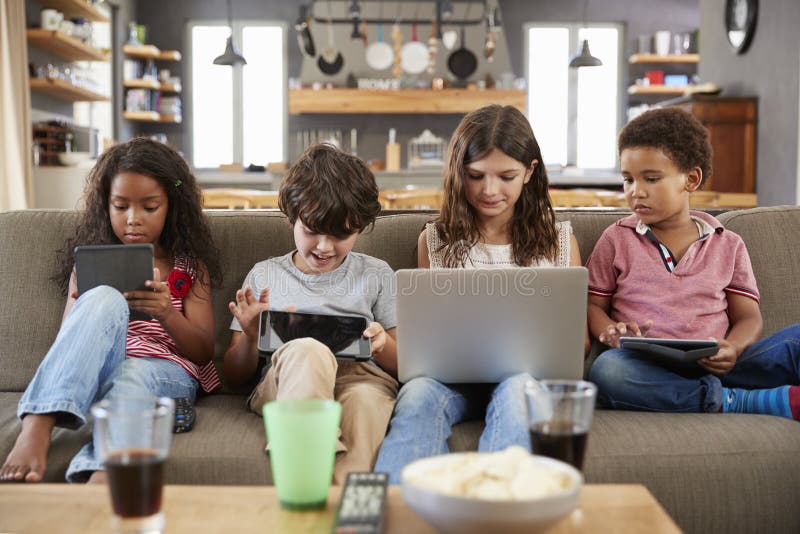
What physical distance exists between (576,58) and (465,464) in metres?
5.44

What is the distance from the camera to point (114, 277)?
1.56 m

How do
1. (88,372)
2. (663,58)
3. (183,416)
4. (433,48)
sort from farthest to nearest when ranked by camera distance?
(663,58) → (433,48) → (183,416) → (88,372)

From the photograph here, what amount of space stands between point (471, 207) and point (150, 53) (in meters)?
6.70

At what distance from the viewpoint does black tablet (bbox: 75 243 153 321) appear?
5.06 feet

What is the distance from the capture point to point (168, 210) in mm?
1854

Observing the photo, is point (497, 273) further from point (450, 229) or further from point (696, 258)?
point (696, 258)

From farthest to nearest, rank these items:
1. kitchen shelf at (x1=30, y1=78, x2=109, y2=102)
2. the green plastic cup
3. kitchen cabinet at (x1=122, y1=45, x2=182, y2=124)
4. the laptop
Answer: kitchen cabinet at (x1=122, y1=45, x2=182, y2=124)
kitchen shelf at (x1=30, y1=78, x2=109, y2=102)
the laptop
the green plastic cup

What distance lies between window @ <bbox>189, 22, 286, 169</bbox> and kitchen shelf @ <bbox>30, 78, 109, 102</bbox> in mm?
2239

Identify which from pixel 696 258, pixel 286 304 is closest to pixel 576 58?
pixel 696 258

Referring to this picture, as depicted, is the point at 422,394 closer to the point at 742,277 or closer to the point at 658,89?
the point at 742,277

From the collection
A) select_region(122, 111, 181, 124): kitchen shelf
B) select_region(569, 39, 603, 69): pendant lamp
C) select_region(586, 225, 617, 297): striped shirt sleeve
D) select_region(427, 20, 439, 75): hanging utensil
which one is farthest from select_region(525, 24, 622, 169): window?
select_region(586, 225, 617, 297): striped shirt sleeve

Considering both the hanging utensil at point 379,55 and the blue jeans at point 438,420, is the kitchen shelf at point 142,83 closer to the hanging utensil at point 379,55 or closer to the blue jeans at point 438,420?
the hanging utensil at point 379,55

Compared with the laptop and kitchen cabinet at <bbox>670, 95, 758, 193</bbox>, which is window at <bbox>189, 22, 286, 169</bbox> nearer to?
kitchen cabinet at <bbox>670, 95, 758, 193</bbox>

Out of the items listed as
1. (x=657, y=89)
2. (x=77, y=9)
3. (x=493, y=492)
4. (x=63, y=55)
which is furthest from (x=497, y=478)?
(x=657, y=89)
